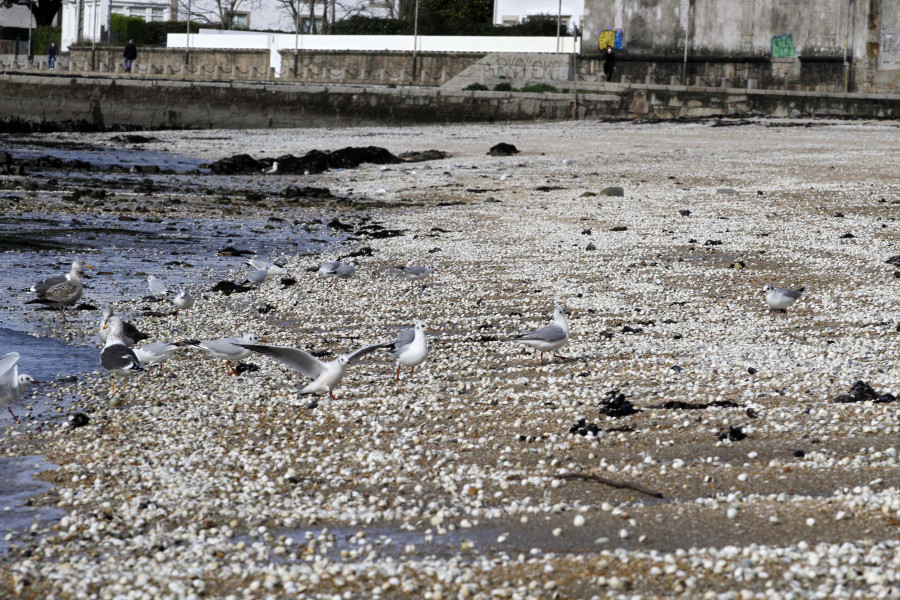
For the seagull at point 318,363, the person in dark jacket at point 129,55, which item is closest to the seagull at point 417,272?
the seagull at point 318,363

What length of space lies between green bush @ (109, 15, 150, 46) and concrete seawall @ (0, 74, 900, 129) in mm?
26337

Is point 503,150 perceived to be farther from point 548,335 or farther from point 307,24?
point 307,24

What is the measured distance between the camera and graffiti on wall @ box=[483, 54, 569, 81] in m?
46.4

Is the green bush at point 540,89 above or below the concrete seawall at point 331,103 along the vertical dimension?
above

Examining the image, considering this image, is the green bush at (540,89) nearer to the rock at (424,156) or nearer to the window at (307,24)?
the rock at (424,156)

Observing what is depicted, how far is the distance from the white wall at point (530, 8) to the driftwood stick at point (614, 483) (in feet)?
185

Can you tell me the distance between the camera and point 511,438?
6.12 metres

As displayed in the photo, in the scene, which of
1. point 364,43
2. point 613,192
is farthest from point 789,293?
point 364,43

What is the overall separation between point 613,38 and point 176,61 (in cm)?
2852

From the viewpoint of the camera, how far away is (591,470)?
5.46m

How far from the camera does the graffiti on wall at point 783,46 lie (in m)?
42.6

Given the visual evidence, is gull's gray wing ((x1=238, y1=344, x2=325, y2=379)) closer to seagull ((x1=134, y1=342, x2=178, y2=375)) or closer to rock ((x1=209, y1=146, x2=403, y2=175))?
seagull ((x1=134, y1=342, x2=178, y2=375))

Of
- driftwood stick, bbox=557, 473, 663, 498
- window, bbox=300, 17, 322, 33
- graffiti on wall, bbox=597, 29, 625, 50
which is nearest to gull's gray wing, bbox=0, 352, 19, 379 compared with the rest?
driftwood stick, bbox=557, 473, 663, 498

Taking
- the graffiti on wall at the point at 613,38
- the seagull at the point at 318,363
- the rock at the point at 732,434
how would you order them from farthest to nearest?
the graffiti on wall at the point at 613,38
the seagull at the point at 318,363
the rock at the point at 732,434
